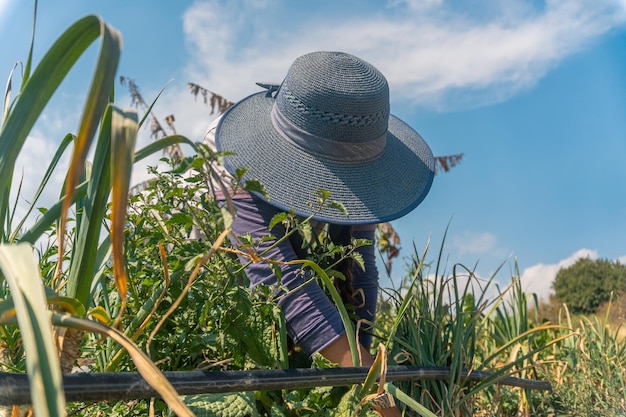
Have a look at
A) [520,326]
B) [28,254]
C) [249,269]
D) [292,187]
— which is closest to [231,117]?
[292,187]

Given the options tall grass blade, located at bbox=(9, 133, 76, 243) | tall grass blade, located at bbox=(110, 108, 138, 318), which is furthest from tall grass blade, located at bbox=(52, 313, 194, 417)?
tall grass blade, located at bbox=(9, 133, 76, 243)

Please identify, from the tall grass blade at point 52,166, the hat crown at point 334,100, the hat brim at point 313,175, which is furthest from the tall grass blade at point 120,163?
the hat crown at point 334,100

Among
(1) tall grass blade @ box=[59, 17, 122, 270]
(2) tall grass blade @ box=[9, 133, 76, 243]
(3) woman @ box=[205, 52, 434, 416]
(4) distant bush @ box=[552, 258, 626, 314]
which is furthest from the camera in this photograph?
(4) distant bush @ box=[552, 258, 626, 314]

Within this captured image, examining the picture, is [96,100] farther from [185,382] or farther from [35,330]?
[185,382]

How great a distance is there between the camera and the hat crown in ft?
5.36

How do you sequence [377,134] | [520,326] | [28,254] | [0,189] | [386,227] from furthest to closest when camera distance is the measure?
[386,227] < [520,326] < [377,134] < [0,189] < [28,254]

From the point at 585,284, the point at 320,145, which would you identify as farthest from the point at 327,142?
the point at 585,284

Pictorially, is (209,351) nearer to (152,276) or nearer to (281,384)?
(152,276)

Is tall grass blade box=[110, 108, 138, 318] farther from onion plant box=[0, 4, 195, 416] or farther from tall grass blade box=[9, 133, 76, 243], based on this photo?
tall grass blade box=[9, 133, 76, 243]

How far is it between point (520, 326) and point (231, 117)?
1791mm

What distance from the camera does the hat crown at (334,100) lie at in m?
1.63

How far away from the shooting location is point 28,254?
0.63 meters

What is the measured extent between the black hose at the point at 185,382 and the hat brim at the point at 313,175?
43 cm

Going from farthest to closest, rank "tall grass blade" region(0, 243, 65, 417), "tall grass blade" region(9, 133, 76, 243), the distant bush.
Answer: the distant bush < "tall grass blade" region(9, 133, 76, 243) < "tall grass blade" region(0, 243, 65, 417)
